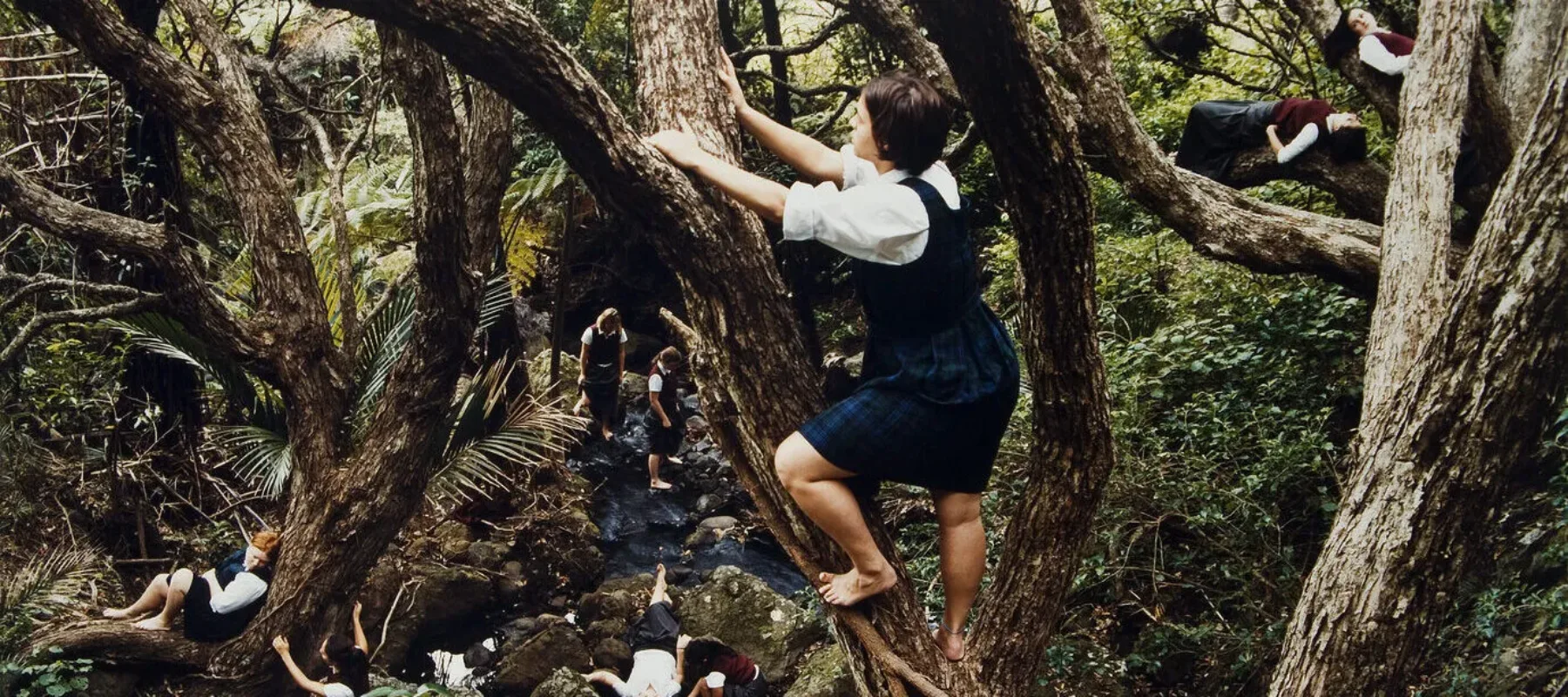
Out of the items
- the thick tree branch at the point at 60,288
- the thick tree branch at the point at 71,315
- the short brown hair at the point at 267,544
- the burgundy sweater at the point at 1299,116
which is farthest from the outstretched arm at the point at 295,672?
the burgundy sweater at the point at 1299,116

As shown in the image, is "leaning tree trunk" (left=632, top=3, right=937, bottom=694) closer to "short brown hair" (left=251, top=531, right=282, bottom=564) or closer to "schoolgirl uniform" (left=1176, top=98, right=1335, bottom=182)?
"schoolgirl uniform" (left=1176, top=98, right=1335, bottom=182)

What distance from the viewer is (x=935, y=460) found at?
2.48 metres

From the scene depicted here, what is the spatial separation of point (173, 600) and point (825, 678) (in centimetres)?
387

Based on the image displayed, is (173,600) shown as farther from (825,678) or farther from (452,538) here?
(825,678)

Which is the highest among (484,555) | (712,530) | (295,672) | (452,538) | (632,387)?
(632,387)

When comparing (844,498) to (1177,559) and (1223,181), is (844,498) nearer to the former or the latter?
(1177,559)

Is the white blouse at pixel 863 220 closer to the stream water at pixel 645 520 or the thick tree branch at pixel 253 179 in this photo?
the thick tree branch at pixel 253 179

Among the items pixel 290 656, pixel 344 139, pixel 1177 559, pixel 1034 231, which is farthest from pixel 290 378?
pixel 344 139

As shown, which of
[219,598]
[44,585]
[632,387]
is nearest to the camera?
[44,585]

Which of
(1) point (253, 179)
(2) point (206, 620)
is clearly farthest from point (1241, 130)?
(2) point (206, 620)

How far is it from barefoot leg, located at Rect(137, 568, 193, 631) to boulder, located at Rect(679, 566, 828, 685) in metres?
3.47

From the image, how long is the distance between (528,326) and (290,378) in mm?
7902

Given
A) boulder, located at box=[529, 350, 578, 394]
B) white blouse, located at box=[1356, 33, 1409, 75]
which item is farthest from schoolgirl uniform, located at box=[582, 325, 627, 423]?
white blouse, located at box=[1356, 33, 1409, 75]

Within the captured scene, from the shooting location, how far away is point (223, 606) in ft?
17.8
